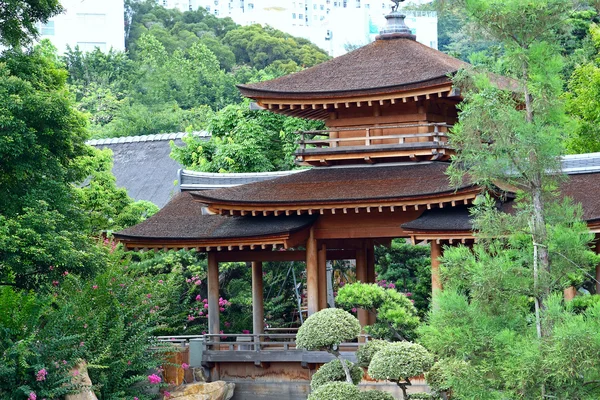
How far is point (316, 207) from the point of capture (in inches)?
727

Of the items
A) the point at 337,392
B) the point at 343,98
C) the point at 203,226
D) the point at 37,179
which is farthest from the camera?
the point at 203,226

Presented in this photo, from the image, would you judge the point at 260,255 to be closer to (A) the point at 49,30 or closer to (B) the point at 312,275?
(B) the point at 312,275

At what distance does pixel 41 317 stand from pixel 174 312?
708 centimetres

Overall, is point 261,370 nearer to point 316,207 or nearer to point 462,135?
point 316,207

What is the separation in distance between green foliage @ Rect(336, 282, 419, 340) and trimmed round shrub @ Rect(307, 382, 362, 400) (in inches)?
47.0

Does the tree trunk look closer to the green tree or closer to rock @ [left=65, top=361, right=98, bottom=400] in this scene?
rock @ [left=65, top=361, right=98, bottom=400]

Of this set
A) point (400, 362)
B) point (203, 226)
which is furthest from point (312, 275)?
point (400, 362)

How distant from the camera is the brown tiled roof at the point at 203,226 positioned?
18953 mm

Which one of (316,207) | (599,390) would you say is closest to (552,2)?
(599,390)

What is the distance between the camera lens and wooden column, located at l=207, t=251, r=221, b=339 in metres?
20.3

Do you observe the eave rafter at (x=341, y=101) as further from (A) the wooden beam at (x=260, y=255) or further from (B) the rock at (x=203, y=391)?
(B) the rock at (x=203, y=391)

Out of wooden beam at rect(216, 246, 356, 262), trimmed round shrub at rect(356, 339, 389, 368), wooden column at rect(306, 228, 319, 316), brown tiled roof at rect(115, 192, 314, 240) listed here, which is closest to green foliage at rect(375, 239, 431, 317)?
wooden beam at rect(216, 246, 356, 262)

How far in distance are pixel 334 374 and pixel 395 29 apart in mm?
8147

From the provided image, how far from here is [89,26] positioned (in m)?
76.4
